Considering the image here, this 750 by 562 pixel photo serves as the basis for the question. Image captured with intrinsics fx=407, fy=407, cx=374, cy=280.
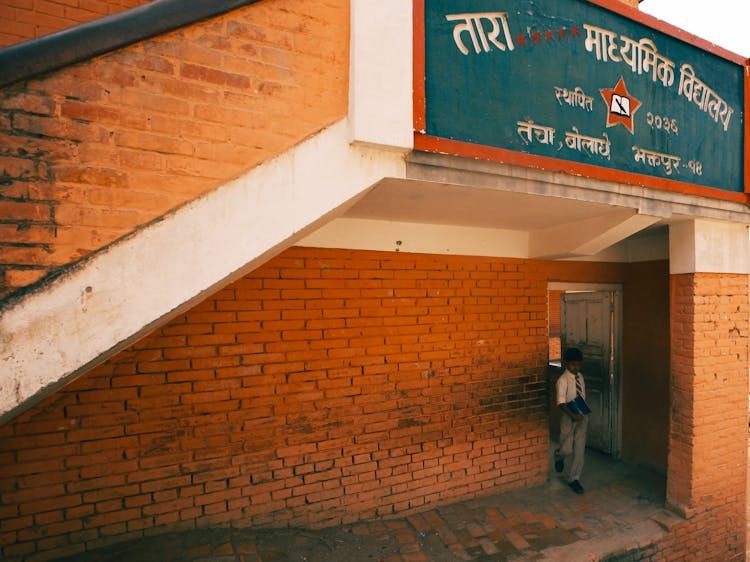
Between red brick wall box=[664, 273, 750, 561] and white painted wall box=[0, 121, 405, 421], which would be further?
red brick wall box=[664, 273, 750, 561]

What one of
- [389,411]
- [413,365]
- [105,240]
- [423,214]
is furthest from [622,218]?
[105,240]

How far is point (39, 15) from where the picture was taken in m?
2.63

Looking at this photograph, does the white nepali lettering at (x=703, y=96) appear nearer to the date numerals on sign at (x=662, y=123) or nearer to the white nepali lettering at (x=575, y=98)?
the date numerals on sign at (x=662, y=123)

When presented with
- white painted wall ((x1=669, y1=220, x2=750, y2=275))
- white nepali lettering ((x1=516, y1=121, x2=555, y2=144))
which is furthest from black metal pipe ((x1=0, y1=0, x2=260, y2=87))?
white painted wall ((x1=669, y1=220, x2=750, y2=275))

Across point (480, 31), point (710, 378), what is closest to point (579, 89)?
point (480, 31)

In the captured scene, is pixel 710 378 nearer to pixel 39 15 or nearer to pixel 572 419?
pixel 572 419

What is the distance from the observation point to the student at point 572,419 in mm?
5412

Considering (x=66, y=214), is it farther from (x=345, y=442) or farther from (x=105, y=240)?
(x=345, y=442)

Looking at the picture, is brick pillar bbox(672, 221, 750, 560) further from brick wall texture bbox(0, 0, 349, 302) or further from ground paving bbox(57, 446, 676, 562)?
brick wall texture bbox(0, 0, 349, 302)

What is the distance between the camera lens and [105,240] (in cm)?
190

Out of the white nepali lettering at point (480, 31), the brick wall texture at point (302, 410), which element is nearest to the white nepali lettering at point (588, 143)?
the white nepali lettering at point (480, 31)

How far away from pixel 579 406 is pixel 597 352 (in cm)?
176

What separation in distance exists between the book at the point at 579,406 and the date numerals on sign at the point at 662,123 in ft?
11.3

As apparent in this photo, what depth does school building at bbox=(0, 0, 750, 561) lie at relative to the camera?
1913mm
